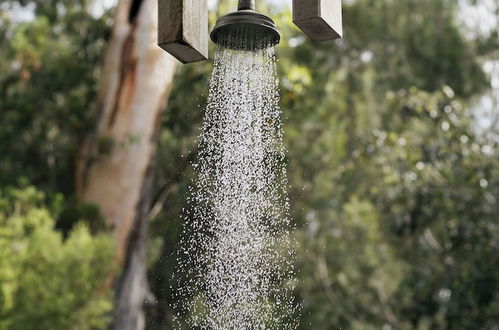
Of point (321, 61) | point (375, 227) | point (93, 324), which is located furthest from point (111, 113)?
point (375, 227)

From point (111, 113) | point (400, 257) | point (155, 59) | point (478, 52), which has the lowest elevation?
point (400, 257)

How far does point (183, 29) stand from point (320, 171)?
9.73m

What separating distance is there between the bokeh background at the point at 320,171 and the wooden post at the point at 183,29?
359 cm

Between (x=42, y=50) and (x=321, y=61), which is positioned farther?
(x=321, y=61)

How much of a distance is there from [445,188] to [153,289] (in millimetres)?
2995

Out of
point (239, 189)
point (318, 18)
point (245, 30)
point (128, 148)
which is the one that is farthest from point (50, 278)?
point (318, 18)

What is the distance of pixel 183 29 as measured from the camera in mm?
1641

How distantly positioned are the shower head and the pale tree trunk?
405 centimetres

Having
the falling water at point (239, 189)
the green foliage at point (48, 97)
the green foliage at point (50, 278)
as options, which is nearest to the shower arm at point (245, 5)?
the falling water at point (239, 189)

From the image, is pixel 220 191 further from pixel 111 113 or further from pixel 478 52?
pixel 478 52

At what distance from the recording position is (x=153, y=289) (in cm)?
773

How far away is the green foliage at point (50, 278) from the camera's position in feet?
16.3

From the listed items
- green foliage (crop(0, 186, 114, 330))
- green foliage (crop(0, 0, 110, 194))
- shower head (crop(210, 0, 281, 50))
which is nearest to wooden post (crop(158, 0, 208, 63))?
shower head (crop(210, 0, 281, 50))

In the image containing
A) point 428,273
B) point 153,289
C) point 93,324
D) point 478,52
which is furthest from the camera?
point 478,52
